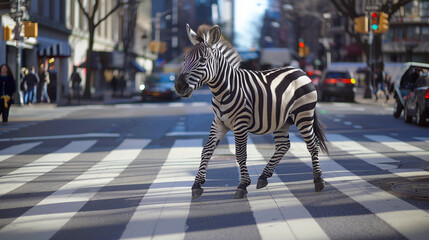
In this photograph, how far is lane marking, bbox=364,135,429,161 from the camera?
13023 millimetres

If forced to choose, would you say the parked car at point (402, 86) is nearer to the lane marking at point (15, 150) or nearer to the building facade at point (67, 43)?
the lane marking at point (15, 150)

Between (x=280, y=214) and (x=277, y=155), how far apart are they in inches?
69.3

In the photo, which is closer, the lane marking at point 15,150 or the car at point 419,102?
the lane marking at point 15,150

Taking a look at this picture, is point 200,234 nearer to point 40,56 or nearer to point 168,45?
point 40,56

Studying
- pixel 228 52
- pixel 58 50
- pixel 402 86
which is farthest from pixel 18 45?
pixel 228 52

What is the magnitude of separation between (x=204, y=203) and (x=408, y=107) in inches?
623

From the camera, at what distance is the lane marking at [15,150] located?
13.4m

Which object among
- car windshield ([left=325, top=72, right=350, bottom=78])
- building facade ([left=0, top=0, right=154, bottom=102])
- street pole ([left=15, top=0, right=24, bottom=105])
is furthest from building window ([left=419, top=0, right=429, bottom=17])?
street pole ([left=15, top=0, right=24, bottom=105])

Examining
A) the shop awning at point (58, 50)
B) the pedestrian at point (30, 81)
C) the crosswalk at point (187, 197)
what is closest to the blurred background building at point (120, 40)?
the shop awning at point (58, 50)

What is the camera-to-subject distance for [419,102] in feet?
67.4

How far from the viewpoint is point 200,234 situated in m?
6.18

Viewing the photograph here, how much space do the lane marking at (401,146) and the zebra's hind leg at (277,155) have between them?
4.45m

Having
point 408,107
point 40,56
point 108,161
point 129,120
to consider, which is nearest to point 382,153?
point 108,161

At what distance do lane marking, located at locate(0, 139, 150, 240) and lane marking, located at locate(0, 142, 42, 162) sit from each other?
2160mm
